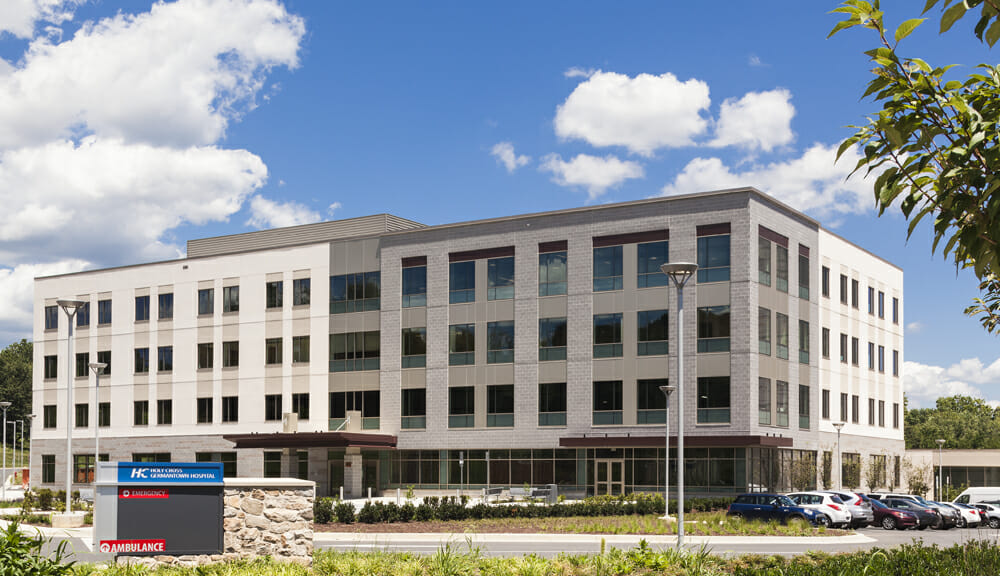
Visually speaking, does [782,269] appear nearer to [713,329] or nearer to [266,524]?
[713,329]

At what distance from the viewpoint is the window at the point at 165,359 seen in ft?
231

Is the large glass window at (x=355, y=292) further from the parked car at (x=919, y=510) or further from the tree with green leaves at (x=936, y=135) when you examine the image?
the tree with green leaves at (x=936, y=135)

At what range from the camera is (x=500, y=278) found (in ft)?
194

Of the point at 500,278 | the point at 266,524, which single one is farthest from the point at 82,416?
the point at 266,524

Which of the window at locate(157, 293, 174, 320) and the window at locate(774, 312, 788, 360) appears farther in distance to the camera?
the window at locate(157, 293, 174, 320)

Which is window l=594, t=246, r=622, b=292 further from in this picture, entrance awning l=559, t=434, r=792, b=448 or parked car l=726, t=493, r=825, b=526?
parked car l=726, t=493, r=825, b=526

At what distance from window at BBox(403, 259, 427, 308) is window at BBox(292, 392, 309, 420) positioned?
9.49 metres

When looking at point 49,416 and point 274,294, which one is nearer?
point 274,294

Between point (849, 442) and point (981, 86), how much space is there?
201ft

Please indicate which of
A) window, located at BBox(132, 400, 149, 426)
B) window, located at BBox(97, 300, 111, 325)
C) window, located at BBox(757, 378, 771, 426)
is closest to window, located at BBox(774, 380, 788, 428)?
window, located at BBox(757, 378, 771, 426)

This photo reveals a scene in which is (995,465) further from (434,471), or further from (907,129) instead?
(907,129)

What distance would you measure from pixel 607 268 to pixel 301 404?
2264 centimetres

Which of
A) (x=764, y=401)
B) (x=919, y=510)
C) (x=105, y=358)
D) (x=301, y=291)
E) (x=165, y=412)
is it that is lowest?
(x=919, y=510)

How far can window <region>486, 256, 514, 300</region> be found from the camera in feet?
193
